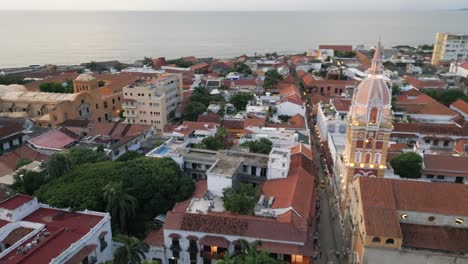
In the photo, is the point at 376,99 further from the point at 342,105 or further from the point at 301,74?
the point at 301,74

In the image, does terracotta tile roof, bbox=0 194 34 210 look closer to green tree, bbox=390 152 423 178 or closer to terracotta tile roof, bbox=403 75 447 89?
green tree, bbox=390 152 423 178

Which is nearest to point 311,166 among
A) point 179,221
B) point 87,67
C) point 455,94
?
point 179,221

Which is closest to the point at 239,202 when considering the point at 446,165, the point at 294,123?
the point at 446,165

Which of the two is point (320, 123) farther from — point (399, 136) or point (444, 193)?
point (444, 193)

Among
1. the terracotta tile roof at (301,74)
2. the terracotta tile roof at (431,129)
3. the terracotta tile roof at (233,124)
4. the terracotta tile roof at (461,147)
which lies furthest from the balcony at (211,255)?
A: the terracotta tile roof at (301,74)

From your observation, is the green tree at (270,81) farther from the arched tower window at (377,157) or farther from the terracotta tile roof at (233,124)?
the arched tower window at (377,157)

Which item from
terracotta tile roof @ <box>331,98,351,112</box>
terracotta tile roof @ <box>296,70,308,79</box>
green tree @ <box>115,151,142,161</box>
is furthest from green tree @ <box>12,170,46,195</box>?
terracotta tile roof @ <box>296,70,308,79</box>
